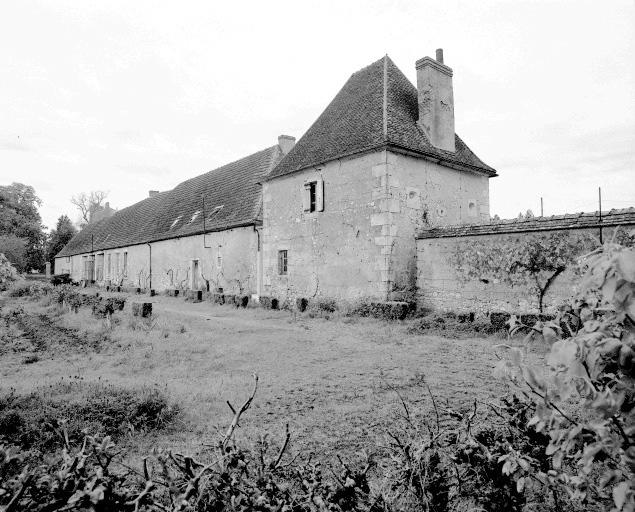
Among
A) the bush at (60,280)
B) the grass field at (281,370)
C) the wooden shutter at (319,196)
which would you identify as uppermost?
the wooden shutter at (319,196)

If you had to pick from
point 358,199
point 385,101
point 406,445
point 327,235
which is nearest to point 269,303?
point 327,235

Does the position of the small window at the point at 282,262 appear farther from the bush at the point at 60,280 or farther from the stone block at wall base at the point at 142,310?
the bush at the point at 60,280

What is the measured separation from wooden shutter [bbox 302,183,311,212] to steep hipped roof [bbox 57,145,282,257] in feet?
11.2

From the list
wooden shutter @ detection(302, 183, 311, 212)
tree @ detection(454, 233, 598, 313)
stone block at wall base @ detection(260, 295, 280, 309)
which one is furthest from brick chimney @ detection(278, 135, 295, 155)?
tree @ detection(454, 233, 598, 313)

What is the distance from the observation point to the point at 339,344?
31.2 ft

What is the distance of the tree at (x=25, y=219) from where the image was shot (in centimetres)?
4194

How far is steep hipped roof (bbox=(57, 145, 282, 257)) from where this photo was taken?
21.4m

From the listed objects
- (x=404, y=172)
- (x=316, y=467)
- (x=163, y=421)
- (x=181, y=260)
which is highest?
(x=404, y=172)

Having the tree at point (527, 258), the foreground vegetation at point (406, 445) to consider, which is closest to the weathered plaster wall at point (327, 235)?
the tree at point (527, 258)

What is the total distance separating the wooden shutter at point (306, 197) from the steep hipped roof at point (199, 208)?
11.2 feet

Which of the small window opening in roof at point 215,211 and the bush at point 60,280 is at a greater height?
the small window opening in roof at point 215,211

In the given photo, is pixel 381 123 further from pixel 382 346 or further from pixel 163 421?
pixel 163 421

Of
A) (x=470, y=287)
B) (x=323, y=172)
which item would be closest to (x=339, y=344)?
(x=470, y=287)

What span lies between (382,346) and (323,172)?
8.19 m
